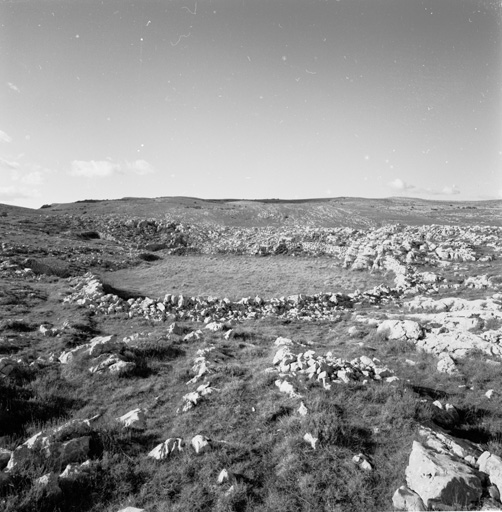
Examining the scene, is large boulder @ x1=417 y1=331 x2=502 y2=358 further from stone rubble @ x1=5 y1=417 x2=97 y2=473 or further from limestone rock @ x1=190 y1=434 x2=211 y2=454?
stone rubble @ x1=5 y1=417 x2=97 y2=473

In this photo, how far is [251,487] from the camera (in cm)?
571

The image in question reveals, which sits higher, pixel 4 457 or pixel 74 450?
pixel 4 457

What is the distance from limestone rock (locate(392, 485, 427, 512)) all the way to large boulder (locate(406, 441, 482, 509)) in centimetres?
10

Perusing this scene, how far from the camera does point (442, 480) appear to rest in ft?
17.3

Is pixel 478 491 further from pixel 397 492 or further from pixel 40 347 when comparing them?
pixel 40 347

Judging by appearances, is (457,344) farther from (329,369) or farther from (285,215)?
(285,215)

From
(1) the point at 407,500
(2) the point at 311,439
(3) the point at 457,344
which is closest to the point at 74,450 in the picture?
(2) the point at 311,439

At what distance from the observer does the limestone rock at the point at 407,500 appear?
515 cm

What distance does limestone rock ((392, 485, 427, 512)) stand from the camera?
→ 5.15 meters

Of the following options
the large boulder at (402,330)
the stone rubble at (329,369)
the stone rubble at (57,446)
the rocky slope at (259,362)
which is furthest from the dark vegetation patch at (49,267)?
the large boulder at (402,330)

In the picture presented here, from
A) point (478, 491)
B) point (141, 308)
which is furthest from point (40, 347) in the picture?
point (478, 491)

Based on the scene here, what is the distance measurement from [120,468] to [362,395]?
6442 millimetres

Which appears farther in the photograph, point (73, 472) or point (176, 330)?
point (176, 330)

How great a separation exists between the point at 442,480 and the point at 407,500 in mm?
722
